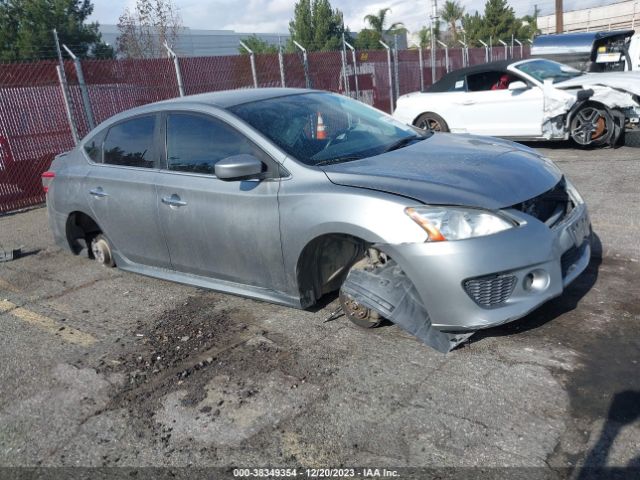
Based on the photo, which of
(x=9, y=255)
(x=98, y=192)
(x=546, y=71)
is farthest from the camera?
(x=546, y=71)

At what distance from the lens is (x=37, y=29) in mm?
28516

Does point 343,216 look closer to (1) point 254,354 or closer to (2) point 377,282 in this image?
(2) point 377,282

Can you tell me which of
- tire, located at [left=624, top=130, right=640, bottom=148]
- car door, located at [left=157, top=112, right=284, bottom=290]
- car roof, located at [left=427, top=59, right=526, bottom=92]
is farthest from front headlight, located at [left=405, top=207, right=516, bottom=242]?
car roof, located at [left=427, top=59, right=526, bottom=92]

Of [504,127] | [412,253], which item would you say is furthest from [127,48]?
[412,253]

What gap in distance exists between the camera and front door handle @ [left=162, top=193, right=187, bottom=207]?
409 cm

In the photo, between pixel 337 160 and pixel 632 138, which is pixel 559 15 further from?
pixel 337 160

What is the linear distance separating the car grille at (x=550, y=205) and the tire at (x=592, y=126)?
19.1 feet

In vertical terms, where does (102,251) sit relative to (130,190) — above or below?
below

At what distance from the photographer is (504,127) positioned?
380 inches

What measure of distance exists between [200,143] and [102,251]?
1926 mm

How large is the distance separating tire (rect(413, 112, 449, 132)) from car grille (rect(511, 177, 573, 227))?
23.0 feet

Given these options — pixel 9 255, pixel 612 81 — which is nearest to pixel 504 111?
pixel 612 81

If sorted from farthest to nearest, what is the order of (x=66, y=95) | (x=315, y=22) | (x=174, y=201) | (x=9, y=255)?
(x=315, y=22), (x=66, y=95), (x=9, y=255), (x=174, y=201)

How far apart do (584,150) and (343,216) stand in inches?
289
